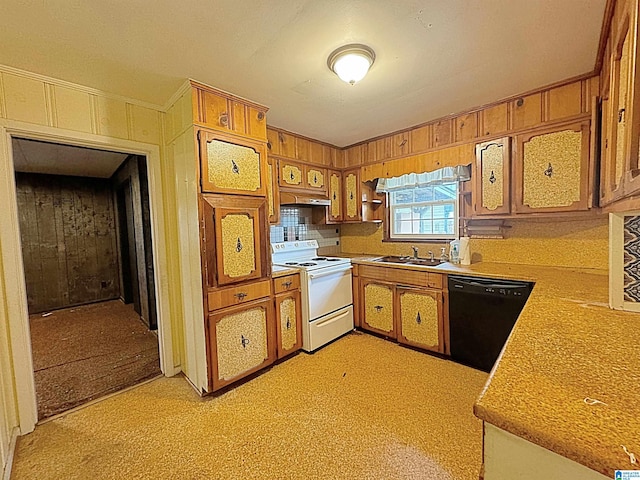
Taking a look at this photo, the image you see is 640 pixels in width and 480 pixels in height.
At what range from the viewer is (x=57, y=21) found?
4.63ft

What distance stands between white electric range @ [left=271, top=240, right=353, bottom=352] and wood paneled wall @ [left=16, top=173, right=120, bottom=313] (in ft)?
13.7

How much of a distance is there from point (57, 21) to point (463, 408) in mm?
3388

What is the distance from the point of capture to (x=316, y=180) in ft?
11.5

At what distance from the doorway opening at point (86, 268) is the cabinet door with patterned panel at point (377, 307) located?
2242 mm

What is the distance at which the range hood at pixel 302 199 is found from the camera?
3123mm

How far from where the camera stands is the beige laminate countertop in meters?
0.53

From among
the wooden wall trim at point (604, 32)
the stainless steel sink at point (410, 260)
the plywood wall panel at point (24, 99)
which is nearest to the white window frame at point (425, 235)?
the stainless steel sink at point (410, 260)

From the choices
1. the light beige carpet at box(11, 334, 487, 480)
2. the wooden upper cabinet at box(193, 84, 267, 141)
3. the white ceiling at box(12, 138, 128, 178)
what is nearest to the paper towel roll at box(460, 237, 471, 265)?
the light beige carpet at box(11, 334, 487, 480)

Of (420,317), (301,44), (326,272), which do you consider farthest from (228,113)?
(420,317)

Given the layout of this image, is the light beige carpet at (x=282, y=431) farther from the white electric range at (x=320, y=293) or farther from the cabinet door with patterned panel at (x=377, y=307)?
the cabinet door with patterned panel at (x=377, y=307)

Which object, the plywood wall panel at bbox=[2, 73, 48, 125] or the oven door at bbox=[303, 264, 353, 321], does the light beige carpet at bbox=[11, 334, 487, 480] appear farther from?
the plywood wall panel at bbox=[2, 73, 48, 125]

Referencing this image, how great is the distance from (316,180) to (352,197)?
0.56m

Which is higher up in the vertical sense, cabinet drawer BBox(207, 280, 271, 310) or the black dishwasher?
cabinet drawer BBox(207, 280, 271, 310)

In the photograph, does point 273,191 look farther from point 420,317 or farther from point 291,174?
point 420,317
